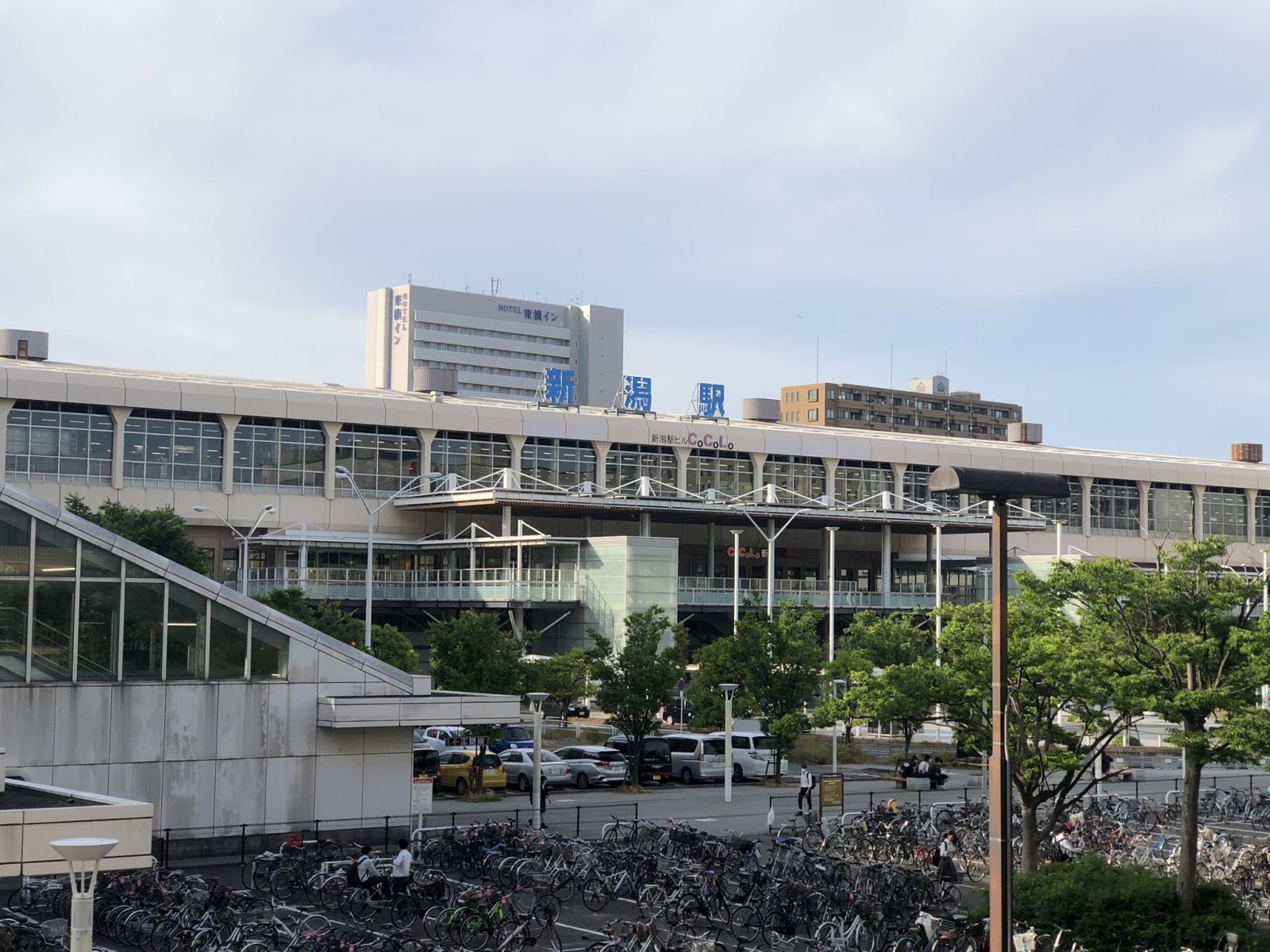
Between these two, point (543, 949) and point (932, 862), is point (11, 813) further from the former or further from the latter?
point (932, 862)

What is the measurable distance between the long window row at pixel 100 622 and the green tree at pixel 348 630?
25.5m

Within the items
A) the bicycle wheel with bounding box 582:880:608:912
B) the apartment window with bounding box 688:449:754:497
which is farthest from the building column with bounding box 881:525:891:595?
the bicycle wheel with bounding box 582:880:608:912

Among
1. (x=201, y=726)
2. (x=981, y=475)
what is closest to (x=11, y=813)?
(x=981, y=475)

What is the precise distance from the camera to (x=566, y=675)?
67.1 metres

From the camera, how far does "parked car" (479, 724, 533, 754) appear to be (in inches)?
2104

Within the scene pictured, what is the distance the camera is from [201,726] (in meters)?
33.6

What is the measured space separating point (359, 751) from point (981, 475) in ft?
75.8

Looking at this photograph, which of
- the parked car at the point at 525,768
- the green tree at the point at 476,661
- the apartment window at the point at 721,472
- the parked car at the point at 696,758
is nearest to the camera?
the parked car at the point at 525,768

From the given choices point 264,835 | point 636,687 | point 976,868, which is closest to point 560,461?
point 636,687

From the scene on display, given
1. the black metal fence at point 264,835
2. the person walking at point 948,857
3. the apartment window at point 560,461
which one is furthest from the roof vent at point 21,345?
the person walking at point 948,857

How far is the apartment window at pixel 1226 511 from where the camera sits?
128m

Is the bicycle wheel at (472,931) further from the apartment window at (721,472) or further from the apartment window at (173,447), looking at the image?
the apartment window at (721,472)

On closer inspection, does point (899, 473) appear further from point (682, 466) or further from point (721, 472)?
point (682, 466)

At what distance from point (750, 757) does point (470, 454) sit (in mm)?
48216
